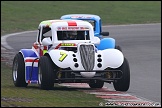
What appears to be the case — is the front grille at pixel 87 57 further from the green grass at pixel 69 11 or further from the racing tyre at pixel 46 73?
the green grass at pixel 69 11

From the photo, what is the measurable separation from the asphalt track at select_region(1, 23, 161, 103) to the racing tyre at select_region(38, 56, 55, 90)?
186 centimetres

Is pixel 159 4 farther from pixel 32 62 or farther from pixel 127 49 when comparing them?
pixel 32 62

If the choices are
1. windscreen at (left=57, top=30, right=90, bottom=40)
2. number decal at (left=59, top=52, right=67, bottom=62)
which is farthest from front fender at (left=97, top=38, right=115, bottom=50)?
number decal at (left=59, top=52, right=67, bottom=62)

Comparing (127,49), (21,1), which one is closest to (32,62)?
(127,49)

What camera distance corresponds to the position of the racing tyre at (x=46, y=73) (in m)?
15.8

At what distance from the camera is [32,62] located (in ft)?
55.7

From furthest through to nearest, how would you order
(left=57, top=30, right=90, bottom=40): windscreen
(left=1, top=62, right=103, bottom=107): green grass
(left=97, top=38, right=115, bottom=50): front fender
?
(left=97, top=38, right=115, bottom=50): front fender
(left=57, top=30, right=90, bottom=40): windscreen
(left=1, top=62, right=103, bottom=107): green grass

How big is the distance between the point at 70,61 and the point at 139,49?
44.9 ft

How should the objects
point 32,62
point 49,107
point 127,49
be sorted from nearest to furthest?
point 49,107, point 32,62, point 127,49

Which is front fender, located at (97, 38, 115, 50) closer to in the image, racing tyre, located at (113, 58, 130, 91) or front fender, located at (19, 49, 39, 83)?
racing tyre, located at (113, 58, 130, 91)

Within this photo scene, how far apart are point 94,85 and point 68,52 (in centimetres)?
173

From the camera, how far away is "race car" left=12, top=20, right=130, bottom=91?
52.2ft

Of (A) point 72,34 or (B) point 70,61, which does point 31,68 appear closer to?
(A) point 72,34

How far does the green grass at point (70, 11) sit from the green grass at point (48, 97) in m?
22.7
